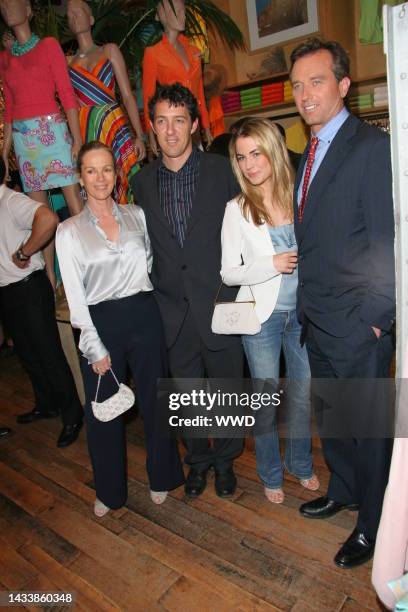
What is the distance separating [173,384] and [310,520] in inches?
33.9

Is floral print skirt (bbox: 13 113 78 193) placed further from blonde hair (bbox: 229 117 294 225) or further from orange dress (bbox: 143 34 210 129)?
blonde hair (bbox: 229 117 294 225)

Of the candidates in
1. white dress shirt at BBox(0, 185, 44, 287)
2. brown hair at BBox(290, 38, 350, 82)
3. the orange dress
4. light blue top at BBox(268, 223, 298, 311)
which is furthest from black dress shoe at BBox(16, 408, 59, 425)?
brown hair at BBox(290, 38, 350, 82)

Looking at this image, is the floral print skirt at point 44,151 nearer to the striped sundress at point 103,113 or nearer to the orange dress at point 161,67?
the striped sundress at point 103,113

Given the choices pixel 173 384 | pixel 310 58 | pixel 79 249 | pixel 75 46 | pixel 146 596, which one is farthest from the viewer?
pixel 75 46

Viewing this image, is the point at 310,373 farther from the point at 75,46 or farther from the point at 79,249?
the point at 75,46

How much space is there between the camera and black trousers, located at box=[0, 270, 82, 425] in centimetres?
276

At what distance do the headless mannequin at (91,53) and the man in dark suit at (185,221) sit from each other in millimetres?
1103

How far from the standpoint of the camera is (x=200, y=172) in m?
1.94

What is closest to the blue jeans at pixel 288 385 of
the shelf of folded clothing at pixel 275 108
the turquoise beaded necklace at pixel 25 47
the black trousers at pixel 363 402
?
the black trousers at pixel 363 402

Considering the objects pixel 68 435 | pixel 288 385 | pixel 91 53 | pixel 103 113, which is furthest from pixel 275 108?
pixel 68 435

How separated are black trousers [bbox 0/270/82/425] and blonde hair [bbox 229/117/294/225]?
1.59 metres

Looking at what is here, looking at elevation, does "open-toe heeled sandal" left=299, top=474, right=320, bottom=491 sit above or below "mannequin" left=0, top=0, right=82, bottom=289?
below

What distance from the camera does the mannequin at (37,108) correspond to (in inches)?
105

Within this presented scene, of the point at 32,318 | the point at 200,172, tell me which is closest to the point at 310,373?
the point at 200,172
